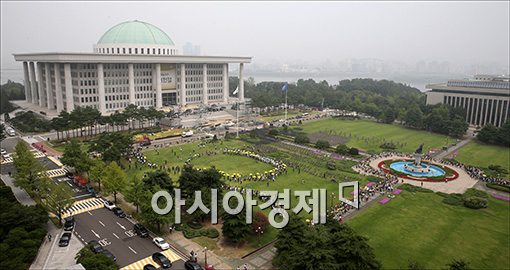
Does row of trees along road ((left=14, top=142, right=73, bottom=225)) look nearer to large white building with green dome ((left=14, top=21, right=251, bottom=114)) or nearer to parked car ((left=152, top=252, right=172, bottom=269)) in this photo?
parked car ((left=152, top=252, right=172, bottom=269))

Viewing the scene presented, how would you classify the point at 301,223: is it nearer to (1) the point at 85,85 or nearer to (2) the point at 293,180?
(2) the point at 293,180

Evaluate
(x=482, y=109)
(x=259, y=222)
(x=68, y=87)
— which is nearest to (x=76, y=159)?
(x=259, y=222)

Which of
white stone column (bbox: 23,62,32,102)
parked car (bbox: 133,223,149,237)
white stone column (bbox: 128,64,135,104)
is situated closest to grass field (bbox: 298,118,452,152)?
white stone column (bbox: 128,64,135,104)

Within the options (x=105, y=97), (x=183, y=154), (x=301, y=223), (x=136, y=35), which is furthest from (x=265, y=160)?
(x=136, y=35)

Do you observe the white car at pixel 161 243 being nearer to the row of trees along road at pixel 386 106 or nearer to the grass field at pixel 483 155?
the grass field at pixel 483 155

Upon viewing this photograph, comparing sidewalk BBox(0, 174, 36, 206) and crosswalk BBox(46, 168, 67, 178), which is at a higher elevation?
crosswalk BBox(46, 168, 67, 178)

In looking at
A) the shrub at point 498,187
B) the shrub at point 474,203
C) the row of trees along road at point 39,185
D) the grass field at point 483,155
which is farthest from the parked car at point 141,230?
the grass field at point 483,155
